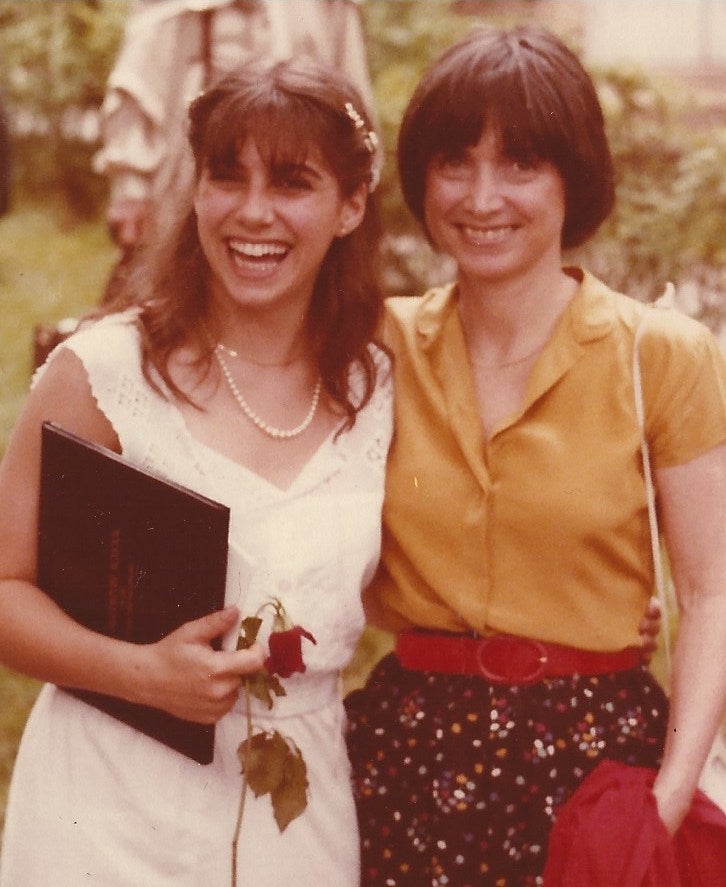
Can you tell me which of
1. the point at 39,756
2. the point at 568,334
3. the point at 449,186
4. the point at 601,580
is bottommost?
the point at 39,756

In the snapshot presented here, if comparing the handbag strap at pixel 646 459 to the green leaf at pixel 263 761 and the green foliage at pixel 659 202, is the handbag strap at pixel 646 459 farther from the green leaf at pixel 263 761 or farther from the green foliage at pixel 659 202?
the green foliage at pixel 659 202

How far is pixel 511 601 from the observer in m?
2.35

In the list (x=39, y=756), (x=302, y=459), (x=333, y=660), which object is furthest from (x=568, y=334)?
(x=39, y=756)

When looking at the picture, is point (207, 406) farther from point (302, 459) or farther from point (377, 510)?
point (377, 510)

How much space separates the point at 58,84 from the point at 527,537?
8430 millimetres

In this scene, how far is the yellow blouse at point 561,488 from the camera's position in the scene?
7.61 feet

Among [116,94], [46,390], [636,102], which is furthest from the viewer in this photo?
[636,102]

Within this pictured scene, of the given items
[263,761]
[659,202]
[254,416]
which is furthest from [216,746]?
[659,202]

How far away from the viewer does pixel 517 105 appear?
2348 mm

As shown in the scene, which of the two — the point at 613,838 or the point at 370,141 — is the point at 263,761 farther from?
the point at 370,141

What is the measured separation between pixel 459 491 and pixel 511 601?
20 centimetres

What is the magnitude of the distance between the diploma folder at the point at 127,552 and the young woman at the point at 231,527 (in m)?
0.03

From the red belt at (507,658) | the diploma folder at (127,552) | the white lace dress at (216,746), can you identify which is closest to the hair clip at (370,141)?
the white lace dress at (216,746)

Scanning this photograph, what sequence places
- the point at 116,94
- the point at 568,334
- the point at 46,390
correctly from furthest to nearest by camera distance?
the point at 116,94 < the point at 568,334 < the point at 46,390
